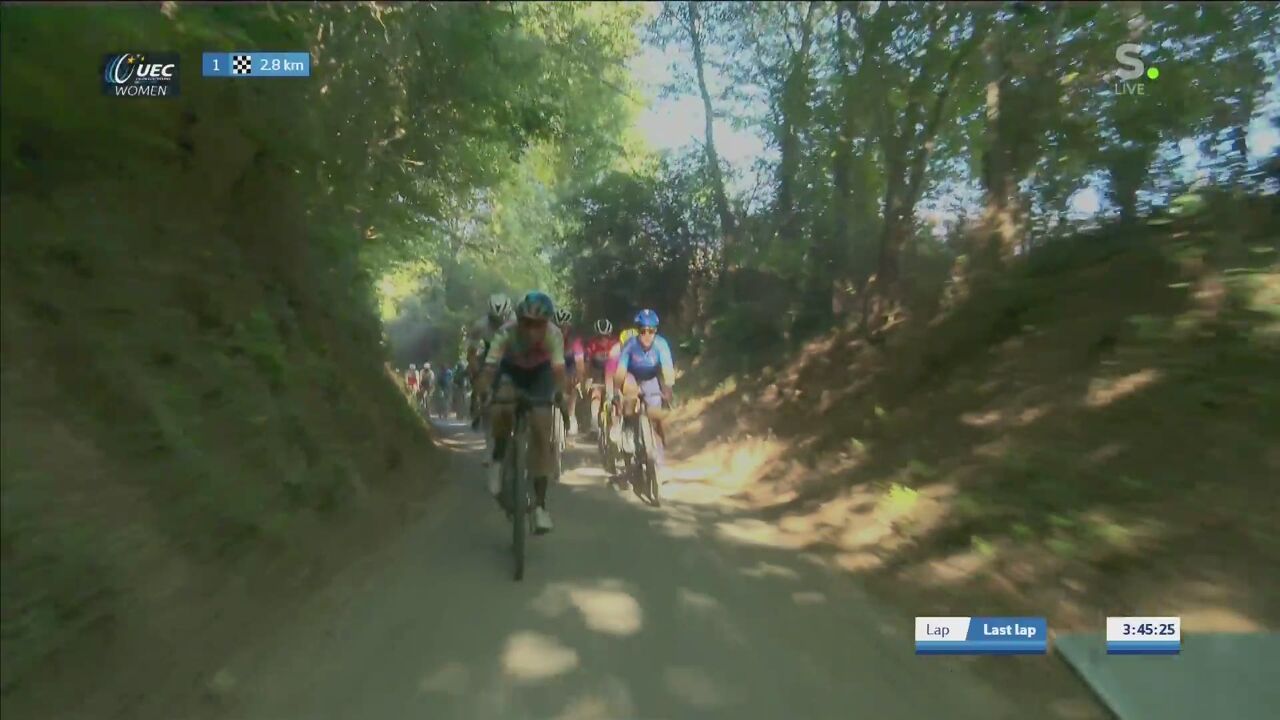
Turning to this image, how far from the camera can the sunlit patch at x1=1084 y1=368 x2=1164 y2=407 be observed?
732cm

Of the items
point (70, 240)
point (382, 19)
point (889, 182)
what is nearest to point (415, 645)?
point (70, 240)

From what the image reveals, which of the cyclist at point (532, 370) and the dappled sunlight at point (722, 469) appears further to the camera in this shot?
the dappled sunlight at point (722, 469)

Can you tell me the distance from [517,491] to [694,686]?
274 centimetres

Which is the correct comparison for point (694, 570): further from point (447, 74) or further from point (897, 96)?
point (447, 74)

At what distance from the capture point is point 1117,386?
759 centimetres

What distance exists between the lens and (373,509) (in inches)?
359

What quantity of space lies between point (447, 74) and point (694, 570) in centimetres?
638

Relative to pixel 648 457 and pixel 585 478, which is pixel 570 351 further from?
pixel 648 457

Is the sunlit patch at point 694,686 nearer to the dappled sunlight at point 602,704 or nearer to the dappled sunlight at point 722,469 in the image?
the dappled sunlight at point 602,704

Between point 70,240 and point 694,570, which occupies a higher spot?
point 70,240
